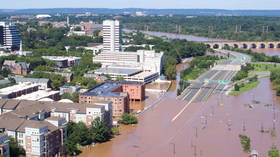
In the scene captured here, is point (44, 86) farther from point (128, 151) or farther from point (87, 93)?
point (128, 151)

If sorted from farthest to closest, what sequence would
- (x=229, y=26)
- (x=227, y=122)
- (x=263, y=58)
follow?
(x=229, y=26)
(x=263, y=58)
(x=227, y=122)

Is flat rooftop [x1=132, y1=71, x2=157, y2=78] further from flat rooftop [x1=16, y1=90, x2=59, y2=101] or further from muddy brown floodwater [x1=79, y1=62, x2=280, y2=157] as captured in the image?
flat rooftop [x1=16, y1=90, x2=59, y2=101]

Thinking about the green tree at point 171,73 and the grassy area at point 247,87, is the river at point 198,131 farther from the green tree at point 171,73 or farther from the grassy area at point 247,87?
the green tree at point 171,73

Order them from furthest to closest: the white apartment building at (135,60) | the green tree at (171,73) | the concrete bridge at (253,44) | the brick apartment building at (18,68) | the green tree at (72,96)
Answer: the concrete bridge at (253,44)
the white apartment building at (135,60)
the green tree at (171,73)
the brick apartment building at (18,68)
the green tree at (72,96)

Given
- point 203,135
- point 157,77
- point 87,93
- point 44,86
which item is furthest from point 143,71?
point 203,135

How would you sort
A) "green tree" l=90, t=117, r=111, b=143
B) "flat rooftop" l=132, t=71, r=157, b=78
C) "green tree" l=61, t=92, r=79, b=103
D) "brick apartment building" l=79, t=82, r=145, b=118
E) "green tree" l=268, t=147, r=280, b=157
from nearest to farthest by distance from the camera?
"green tree" l=268, t=147, r=280, b=157 < "green tree" l=90, t=117, r=111, b=143 < "brick apartment building" l=79, t=82, r=145, b=118 < "green tree" l=61, t=92, r=79, b=103 < "flat rooftop" l=132, t=71, r=157, b=78

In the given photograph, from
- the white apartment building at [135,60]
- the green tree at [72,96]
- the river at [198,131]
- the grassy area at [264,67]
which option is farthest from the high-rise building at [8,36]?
the river at [198,131]

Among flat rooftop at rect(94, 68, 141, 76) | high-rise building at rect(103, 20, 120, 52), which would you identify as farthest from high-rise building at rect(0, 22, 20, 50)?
flat rooftop at rect(94, 68, 141, 76)

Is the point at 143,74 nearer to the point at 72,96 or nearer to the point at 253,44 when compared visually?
the point at 72,96
